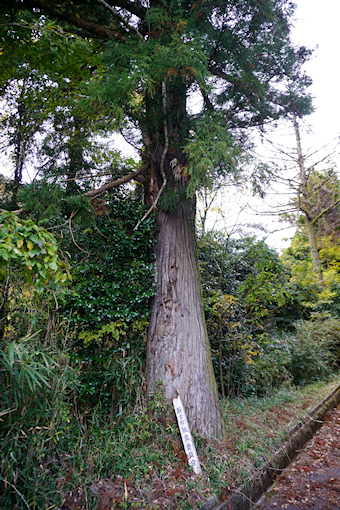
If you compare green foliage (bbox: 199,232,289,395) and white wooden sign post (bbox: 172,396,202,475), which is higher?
green foliage (bbox: 199,232,289,395)

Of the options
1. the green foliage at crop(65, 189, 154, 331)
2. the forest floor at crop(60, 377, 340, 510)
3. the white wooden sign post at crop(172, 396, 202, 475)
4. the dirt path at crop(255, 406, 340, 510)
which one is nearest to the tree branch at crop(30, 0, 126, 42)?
the green foliage at crop(65, 189, 154, 331)

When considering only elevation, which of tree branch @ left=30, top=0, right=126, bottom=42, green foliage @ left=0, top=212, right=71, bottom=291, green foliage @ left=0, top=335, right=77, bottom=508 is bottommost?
green foliage @ left=0, top=335, right=77, bottom=508

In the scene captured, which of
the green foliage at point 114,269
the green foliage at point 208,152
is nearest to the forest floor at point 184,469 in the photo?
the green foliage at point 114,269

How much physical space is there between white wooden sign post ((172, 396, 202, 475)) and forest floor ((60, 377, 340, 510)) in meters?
0.08

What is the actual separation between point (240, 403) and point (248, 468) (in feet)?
6.50

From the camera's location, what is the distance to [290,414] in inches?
184

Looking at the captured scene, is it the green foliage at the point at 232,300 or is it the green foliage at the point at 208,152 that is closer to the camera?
the green foliage at the point at 208,152

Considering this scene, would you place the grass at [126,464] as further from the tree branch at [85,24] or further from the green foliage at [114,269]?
the tree branch at [85,24]

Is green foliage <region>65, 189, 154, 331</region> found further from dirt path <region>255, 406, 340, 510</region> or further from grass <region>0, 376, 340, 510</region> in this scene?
dirt path <region>255, 406, 340, 510</region>

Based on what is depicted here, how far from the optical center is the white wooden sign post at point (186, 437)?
9.63 feet

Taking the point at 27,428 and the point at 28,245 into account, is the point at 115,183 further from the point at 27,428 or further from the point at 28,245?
the point at 27,428

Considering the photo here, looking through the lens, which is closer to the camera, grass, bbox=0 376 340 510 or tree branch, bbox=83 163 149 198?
grass, bbox=0 376 340 510

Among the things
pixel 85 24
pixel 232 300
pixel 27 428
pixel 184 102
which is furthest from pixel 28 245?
pixel 232 300

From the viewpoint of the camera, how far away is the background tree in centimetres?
351
